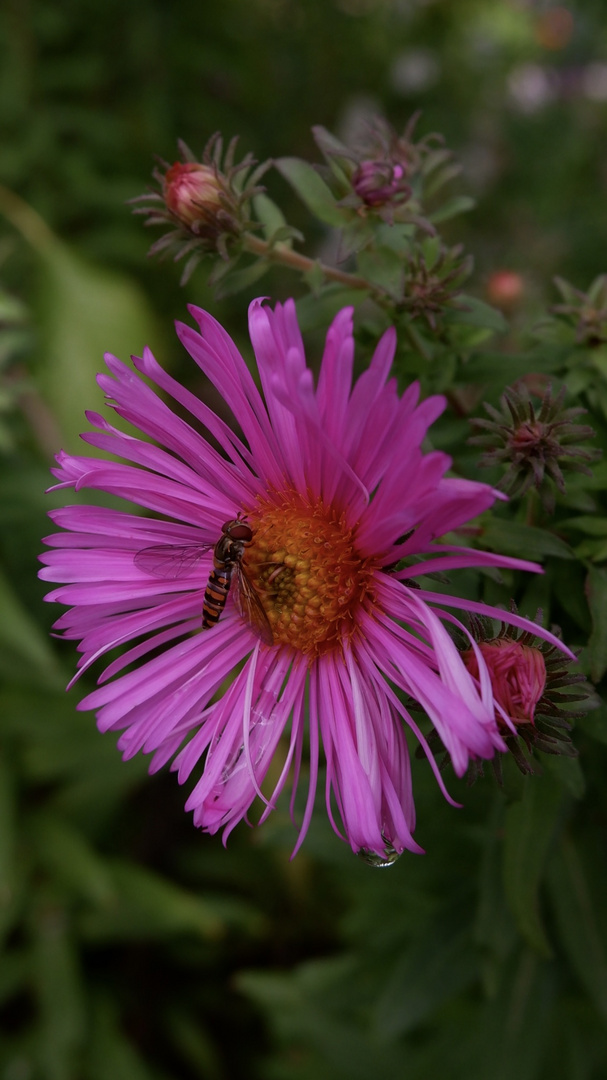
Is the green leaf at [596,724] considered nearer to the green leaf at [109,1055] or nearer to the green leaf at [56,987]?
the green leaf at [56,987]

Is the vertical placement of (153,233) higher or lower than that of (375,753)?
higher

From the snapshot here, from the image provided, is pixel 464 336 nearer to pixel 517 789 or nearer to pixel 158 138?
pixel 517 789

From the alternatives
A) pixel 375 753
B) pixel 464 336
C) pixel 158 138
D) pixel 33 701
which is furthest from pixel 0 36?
pixel 375 753

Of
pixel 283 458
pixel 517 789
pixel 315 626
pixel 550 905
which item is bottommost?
pixel 550 905

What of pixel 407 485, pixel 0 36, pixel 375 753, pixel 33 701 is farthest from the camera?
pixel 0 36

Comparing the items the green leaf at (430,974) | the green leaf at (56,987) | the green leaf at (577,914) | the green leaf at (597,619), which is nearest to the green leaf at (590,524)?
the green leaf at (597,619)

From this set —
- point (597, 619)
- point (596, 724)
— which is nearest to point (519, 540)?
point (597, 619)

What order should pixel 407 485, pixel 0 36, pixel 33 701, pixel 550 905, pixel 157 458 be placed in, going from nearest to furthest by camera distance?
pixel 407 485 → pixel 157 458 → pixel 550 905 → pixel 33 701 → pixel 0 36
